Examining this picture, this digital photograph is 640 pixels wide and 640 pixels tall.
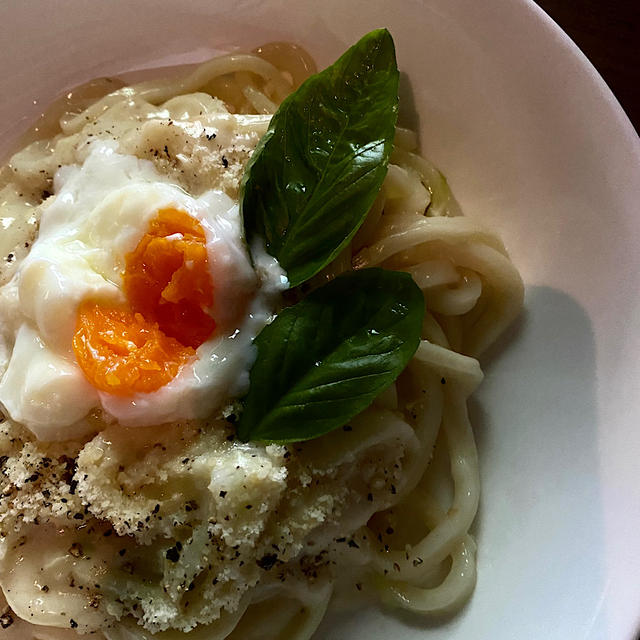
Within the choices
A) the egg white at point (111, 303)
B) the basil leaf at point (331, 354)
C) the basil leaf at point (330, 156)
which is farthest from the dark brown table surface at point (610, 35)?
the egg white at point (111, 303)

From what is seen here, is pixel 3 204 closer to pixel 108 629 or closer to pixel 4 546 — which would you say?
pixel 4 546

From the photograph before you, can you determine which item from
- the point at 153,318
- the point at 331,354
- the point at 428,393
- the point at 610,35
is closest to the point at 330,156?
the point at 331,354

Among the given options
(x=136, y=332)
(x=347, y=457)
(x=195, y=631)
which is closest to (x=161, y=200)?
(x=136, y=332)

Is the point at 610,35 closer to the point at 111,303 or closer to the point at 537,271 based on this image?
the point at 537,271

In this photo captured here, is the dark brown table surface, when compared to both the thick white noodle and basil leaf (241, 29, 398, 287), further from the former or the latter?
basil leaf (241, 29, 398, 287)

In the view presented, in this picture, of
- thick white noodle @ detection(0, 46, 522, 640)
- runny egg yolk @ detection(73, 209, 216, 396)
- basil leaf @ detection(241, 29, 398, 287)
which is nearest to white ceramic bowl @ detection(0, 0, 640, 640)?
thick white noodle @ detection(0, 46, 522, 640)

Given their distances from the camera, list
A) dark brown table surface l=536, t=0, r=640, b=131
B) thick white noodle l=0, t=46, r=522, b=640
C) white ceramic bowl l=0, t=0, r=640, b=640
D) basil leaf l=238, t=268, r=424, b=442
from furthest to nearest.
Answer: dark brown table surface l=536, t=0, r=640, b=131 < thick white noodle l=0, t=46, r=522, b=640 < white ceramic bowl l=0, t=0, r=640, b=640 < basil leaf l=238, t=268, r=424, b=442
